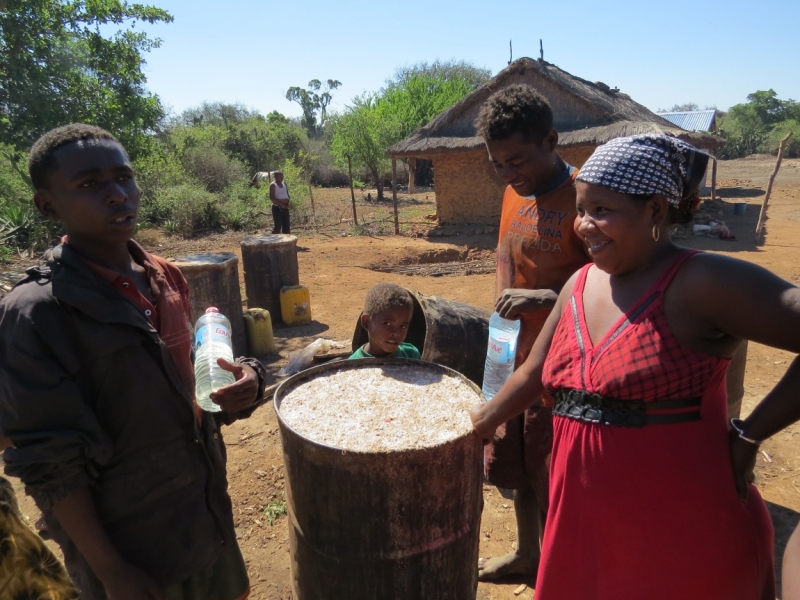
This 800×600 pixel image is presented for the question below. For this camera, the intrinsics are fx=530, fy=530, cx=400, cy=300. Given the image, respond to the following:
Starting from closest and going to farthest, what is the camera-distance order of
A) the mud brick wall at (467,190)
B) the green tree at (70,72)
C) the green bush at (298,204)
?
1. the green tree at (70,72)
2. the mud brick wall at (467,190)
3. the green bush at (298,204)

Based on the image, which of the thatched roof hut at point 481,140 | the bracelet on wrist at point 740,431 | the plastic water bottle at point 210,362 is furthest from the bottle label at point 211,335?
the thatched roof hut at point 481,140

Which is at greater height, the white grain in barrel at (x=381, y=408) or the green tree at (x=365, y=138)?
the green tree at (x=365, y=138)

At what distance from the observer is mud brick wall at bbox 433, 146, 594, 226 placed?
42.0 feet

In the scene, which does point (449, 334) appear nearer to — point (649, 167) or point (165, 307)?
point (165, 307)

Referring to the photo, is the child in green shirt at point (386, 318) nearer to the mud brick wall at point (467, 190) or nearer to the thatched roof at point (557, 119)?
the thatched roof at point (557, 119)

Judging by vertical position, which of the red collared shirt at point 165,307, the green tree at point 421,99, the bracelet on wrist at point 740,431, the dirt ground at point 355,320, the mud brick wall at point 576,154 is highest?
the green tree at point 421,99

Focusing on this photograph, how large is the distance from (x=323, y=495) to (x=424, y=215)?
50.9 ft

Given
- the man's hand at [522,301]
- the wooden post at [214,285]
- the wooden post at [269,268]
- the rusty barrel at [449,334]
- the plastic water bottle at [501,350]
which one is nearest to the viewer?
the man's hand at [522,301]

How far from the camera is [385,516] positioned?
1717 millimetres

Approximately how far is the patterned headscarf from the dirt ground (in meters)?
2.06

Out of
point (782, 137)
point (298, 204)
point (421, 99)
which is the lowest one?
point (298, 204)

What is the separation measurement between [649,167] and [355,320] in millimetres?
5720

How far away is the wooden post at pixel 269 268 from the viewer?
6.25 metres

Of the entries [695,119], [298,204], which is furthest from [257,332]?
[695,119]
